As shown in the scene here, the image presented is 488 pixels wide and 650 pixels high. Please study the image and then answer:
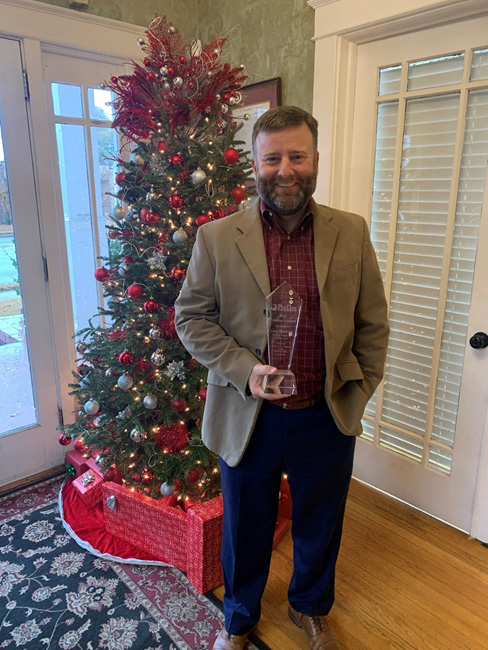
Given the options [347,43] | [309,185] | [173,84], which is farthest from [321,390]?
[347,43]

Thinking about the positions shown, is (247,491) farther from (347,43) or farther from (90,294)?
(347,43)

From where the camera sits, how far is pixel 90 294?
2605 millimetres

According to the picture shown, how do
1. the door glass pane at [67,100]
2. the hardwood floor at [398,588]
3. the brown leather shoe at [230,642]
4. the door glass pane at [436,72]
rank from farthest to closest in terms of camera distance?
the door glass pane at [67,100], the door glass pane at [436,72], the hardwood floor at [398,588], the brown leather shoe at [230,642]

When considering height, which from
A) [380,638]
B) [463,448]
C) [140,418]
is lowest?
[380,638]

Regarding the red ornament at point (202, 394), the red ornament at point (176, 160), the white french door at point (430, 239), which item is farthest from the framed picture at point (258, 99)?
the red ornament at point (202, 394)

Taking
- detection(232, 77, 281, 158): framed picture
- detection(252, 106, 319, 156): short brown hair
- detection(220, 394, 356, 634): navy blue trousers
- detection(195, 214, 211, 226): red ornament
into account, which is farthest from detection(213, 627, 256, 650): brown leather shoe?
detection(232, 77, 281, 158): framed picture

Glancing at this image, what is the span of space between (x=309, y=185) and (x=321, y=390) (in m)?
0.56

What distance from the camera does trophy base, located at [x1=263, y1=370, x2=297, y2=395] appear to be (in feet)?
3.79

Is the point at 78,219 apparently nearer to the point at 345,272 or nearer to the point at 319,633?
the point at 345,272

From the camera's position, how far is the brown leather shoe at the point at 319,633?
58.2 inches

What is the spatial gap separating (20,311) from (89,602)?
1.41 meters

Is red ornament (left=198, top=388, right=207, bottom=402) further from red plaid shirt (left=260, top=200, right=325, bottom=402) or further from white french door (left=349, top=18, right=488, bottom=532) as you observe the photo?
white french door (left=349, top=18, right=488, bottom=532)

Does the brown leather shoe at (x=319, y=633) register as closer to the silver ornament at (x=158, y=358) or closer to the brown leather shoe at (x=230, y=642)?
the brown leather shoe at (x=230, y=642)

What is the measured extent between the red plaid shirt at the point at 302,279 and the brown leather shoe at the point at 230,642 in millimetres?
835
